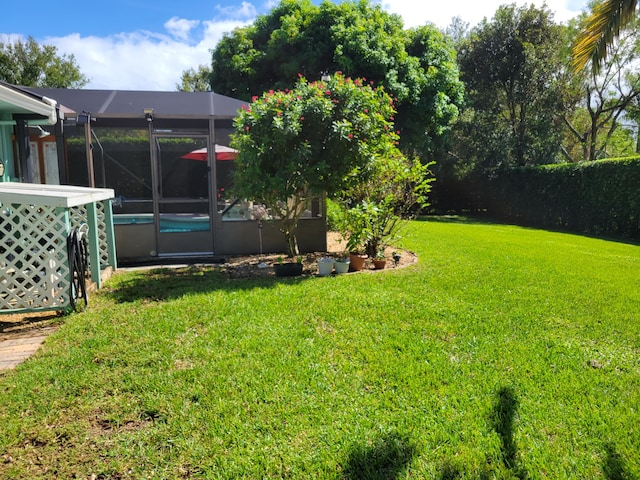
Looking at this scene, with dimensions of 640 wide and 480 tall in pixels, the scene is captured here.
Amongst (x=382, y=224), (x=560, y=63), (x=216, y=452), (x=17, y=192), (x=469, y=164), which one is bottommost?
(x=216, y=452)

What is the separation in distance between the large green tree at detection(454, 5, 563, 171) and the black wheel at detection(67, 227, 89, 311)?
769 inches

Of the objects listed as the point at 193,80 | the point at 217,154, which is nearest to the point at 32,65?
the point at 193,80

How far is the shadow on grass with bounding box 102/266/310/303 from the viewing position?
5663 millimetres

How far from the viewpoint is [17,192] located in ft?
14.6

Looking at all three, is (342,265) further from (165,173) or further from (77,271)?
(165,173)

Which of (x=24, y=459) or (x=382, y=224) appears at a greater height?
(x=382, y=224)

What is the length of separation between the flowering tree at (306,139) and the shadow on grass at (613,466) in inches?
196

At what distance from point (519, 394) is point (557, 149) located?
21.3 metres

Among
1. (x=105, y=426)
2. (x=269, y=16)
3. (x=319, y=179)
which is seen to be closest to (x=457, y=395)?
(x=105, y=426)

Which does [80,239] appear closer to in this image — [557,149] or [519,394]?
[519,394]

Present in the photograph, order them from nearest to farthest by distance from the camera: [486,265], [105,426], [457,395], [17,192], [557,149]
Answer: [105,426] → [457,395] → [17,192] → [486,265] → [557,149]

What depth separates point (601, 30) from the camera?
6.38 metres

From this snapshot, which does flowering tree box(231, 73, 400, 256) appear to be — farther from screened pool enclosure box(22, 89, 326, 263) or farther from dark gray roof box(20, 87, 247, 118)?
dark gray roof box(20, 87, 247, 118)

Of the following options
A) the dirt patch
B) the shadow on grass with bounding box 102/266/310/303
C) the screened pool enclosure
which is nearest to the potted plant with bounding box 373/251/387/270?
the shadow on grass with bounding box 102/266/310/303
